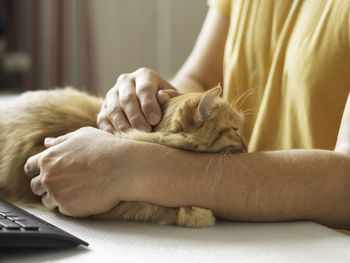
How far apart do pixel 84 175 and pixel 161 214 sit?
143mm

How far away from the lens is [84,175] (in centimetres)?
77

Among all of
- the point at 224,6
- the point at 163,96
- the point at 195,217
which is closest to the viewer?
the point at 195,217

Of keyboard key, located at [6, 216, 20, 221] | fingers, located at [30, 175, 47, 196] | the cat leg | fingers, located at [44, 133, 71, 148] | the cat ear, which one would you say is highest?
the cat ear

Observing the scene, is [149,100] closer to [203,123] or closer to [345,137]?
[203,123]

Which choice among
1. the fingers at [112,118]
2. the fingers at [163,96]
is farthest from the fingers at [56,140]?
the fingers at [163,96]

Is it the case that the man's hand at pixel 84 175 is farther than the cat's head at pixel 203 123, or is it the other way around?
the cat's head at pixel 203 123

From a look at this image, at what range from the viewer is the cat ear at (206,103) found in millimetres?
933

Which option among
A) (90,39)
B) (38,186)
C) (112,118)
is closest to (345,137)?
(112,118)

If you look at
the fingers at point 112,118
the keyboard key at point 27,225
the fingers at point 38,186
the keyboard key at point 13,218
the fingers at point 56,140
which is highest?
the fingers at point 112,118

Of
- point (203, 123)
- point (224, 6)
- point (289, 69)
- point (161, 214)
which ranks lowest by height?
point (161, 214)

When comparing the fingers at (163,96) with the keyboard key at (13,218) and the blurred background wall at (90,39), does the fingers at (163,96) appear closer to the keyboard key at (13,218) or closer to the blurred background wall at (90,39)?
the keyboard key at (13,218)

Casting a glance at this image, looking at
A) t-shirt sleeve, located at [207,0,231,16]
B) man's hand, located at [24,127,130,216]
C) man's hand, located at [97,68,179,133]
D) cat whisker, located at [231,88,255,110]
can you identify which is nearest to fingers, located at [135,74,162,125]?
man's hand, located at [97,68,179,133]

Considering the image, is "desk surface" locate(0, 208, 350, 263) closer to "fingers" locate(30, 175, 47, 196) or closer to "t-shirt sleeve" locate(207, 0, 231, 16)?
"fingers" locate(30, 175, 47, 196)

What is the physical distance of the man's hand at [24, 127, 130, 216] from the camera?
2.51 ft
